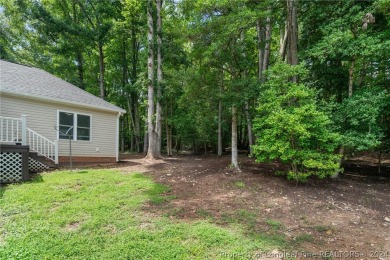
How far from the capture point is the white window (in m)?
8.85

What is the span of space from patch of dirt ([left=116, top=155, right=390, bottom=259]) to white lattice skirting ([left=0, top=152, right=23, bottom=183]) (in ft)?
12.0

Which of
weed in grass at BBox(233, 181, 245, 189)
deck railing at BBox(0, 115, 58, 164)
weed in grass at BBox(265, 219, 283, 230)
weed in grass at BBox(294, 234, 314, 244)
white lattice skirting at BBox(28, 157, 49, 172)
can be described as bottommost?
weed in grass at BBox(294, 234, 314, 244)

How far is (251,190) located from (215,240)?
8.17 ft

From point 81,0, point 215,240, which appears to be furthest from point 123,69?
point 215,240

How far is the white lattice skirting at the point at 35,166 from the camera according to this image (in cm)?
694

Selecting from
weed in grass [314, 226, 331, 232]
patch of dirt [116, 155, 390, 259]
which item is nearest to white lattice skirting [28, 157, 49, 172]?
patch of dirt [116, 155, 390, 259]

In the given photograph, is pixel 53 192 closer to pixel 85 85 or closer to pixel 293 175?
pixel 293 175

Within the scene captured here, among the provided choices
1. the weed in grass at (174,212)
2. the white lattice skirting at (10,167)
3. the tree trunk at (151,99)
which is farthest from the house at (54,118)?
the weed in grass at (174,212)

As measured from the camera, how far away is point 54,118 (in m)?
8.62

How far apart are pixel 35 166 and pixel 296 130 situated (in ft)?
26.1

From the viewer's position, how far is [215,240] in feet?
9.98

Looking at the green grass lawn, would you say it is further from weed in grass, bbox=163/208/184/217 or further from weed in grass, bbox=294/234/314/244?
weed in grass, bbox=294/234/314/244

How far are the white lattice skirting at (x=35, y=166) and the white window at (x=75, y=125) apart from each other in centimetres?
183

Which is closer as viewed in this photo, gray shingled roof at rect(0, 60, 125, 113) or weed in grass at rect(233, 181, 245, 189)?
weed in grass at rect(233, 181, 245, 189)
